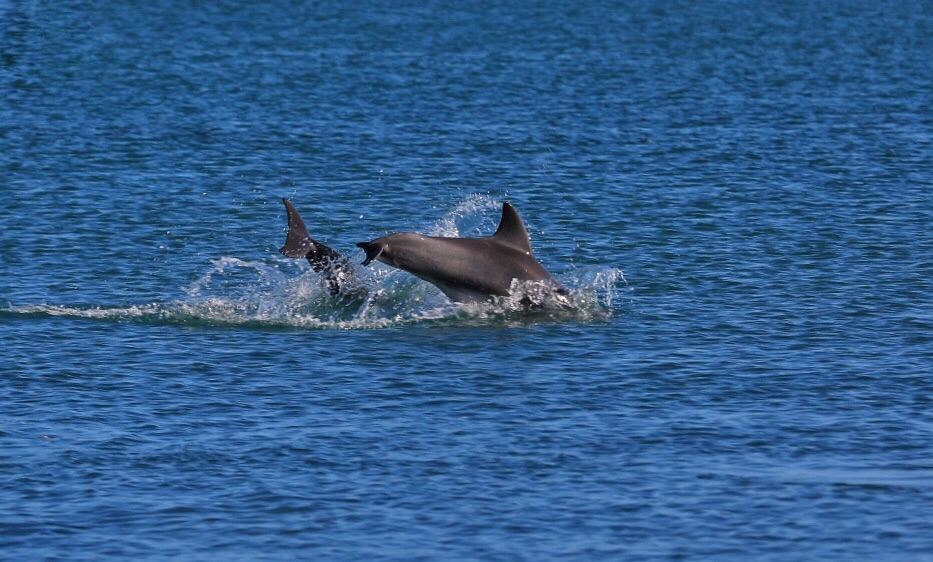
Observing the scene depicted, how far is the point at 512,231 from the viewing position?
27.3m

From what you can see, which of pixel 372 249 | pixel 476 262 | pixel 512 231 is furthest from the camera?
pixel 512 231

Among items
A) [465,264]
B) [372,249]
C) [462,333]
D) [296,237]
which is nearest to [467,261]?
[465,264]

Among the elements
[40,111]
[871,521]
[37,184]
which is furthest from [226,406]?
[40,111]

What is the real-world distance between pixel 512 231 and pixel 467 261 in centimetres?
94

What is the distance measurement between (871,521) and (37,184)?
1014 inches

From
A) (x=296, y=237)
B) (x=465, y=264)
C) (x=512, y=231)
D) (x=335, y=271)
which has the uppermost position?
(x=512, y=231)

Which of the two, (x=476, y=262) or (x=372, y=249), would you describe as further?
(x=476, y=262)

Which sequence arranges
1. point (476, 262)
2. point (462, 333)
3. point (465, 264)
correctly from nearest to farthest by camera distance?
point (462, 333), point (465, 264), point (476, 262)

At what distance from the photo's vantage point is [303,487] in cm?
1902

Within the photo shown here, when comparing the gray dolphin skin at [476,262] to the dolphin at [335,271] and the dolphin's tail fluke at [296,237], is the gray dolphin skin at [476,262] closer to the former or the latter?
the dolphin at [335,271]

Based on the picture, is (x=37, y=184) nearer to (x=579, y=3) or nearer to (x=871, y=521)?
(x=871, y=521)

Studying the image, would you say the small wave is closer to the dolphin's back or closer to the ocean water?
the ocean water

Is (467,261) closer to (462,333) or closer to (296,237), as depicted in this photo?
(462,333)

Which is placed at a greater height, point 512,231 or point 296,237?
point 512,231
